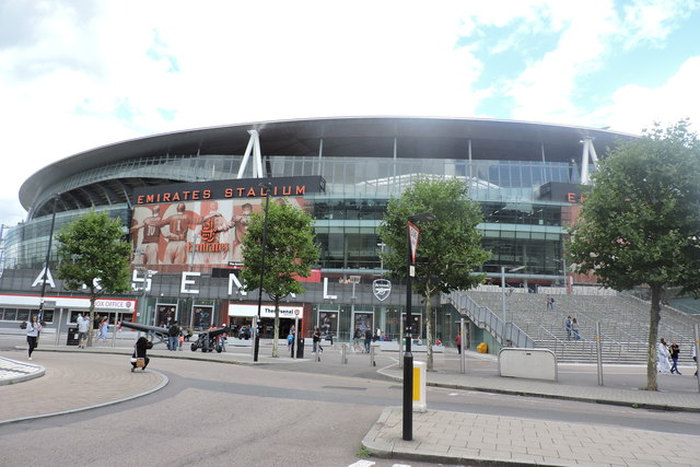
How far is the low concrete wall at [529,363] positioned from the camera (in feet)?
60.7

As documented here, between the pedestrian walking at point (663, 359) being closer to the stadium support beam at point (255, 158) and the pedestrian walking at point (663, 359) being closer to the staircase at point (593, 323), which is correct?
the staircase at point (593, 323)

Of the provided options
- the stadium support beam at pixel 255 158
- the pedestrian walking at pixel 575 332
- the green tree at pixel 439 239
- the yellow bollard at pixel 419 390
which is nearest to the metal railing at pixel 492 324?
the pedestrian walking at pixel 575 332

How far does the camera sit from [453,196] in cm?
2245

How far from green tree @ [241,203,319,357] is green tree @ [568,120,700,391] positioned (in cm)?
1560

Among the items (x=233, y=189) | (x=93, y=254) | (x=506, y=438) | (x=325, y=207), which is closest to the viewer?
(x=506, y=438)

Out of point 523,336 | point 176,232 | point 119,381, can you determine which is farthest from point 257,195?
point 119,381

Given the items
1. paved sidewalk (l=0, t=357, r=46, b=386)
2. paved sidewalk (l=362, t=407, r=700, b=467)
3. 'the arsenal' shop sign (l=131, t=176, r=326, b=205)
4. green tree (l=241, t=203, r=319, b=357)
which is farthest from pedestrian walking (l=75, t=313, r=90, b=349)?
'the arsenal' shop sign (l=131, t=176, r=326, b=205)

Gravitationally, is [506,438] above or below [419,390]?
below

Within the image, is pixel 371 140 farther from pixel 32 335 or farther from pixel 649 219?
pixel 32 335

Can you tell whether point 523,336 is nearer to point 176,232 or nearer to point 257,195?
point 257,195

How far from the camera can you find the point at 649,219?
16.4 metres

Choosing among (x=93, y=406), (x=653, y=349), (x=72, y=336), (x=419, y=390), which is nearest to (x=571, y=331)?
(x=653, y=349)

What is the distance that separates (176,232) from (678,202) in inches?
2191

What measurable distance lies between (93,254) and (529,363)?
26.0 meters
